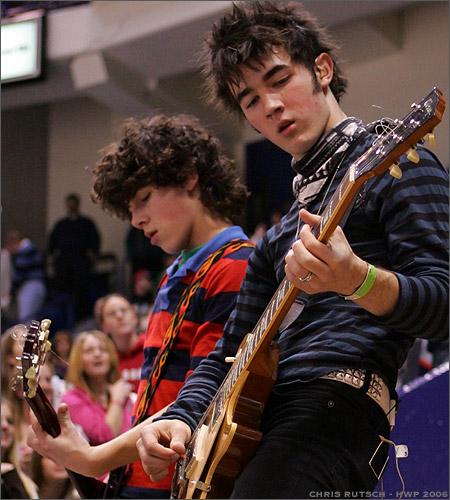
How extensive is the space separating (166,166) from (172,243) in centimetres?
23

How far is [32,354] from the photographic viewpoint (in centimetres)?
189

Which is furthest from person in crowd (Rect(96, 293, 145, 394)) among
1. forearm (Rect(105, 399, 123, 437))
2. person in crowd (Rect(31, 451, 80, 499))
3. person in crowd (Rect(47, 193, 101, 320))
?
person in crowd (Rect(47, 193, 101, 320))

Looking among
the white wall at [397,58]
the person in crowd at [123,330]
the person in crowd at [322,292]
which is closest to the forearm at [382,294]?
the person in crowd at [322,292]

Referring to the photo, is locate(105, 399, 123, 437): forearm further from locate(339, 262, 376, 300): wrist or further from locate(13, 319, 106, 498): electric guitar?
locate(339, 262, 376, 300): wrist

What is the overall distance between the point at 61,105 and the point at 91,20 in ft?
8.82

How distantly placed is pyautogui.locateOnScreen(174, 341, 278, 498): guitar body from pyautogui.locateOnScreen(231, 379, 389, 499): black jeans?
0.03 m

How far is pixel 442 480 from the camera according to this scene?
7.77ft

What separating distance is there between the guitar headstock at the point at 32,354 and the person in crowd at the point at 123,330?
114 inches

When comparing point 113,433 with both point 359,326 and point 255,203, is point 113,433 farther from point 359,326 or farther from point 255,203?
point 255,203

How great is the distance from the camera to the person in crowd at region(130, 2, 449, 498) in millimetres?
1325

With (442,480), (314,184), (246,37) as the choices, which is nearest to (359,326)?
(314,184)

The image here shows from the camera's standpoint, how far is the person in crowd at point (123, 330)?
495 centimetres

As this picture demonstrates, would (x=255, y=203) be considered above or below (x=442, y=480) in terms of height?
above

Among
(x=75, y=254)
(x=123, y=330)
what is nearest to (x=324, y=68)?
(x=123, y=330)
